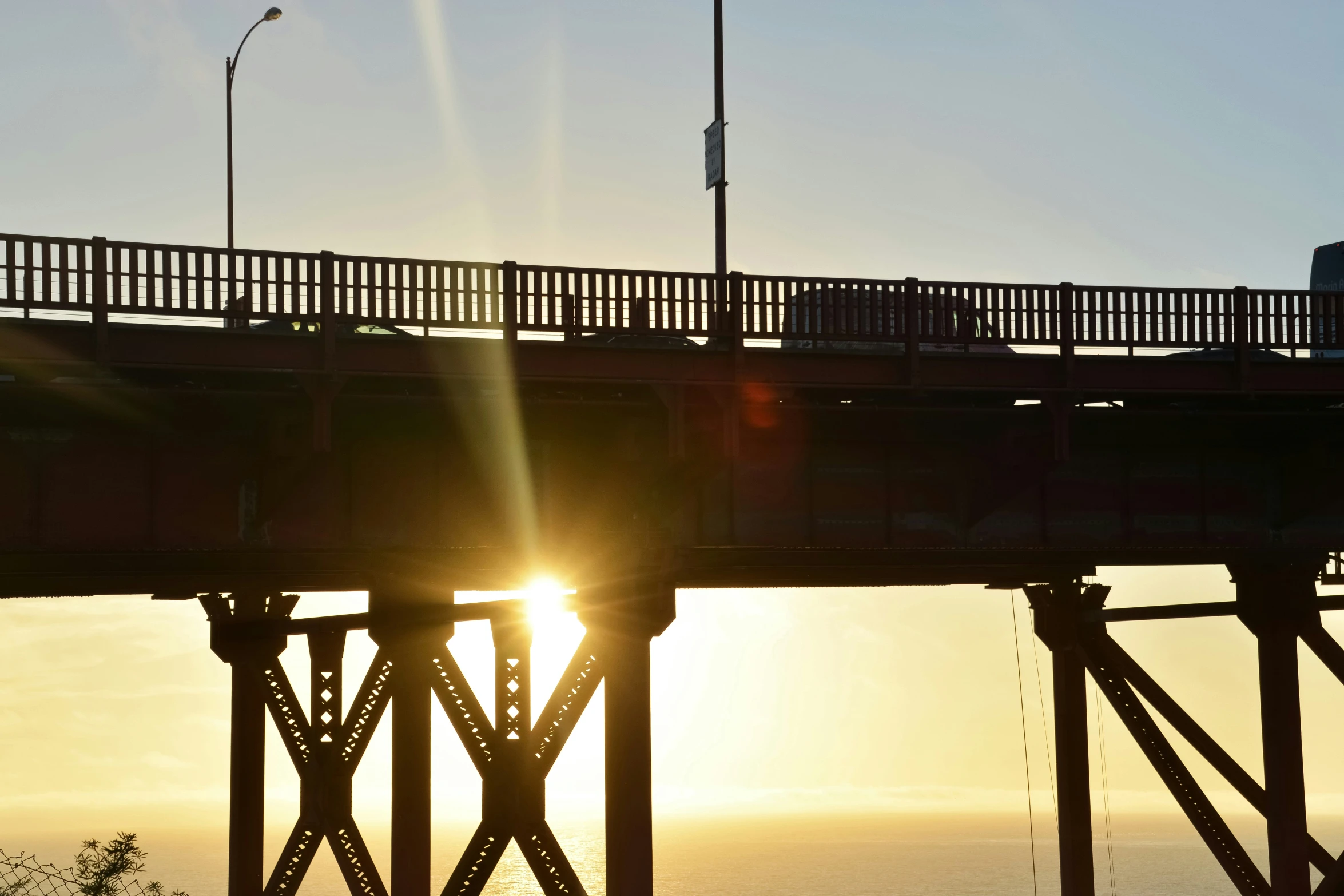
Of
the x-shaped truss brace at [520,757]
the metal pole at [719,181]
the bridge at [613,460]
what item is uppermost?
the metal pole at [719,181]

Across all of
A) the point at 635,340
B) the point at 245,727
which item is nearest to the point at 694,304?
the point at 635,340

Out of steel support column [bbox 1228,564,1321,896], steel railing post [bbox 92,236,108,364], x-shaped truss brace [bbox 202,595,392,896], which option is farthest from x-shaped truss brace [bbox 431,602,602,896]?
steel support column [bbox 1228,564,1321,896]

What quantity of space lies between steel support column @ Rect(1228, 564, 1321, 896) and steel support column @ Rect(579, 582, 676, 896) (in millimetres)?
12216

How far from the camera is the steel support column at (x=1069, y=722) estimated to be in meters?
34.8

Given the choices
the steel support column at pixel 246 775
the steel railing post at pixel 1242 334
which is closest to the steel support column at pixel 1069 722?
the steel railing post at pixel 1242 334

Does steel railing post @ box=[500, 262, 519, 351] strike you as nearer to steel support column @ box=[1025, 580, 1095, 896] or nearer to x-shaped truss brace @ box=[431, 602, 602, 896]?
x-shaped truss brace @ box=[431, 602, 602, 896]

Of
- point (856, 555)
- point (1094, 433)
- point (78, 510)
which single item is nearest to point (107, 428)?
point (78, 510)

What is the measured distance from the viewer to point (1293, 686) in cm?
3097

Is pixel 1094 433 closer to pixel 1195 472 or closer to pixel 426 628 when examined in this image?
pixel 1195 472

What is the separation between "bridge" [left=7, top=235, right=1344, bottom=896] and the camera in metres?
24.5

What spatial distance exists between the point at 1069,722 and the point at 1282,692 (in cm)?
599

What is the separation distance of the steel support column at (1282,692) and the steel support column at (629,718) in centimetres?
1222

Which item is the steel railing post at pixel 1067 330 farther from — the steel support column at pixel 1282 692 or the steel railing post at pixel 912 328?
the steel support column at pixel 1282 692

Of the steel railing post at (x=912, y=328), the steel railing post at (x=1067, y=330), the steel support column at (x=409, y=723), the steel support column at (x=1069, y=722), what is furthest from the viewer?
the steel support column at (x=1069, y=722)
